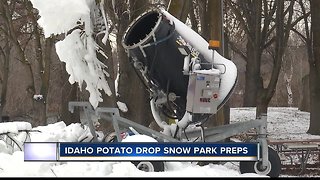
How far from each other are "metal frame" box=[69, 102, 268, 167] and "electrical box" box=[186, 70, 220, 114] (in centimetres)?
63

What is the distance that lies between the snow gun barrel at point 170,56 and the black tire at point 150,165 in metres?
1.54

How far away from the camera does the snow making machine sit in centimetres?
888

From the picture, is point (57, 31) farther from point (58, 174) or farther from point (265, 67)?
point (265, 67)

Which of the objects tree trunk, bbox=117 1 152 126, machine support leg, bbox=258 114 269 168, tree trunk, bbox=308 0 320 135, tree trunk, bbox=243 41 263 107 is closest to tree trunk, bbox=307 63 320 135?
tree trunk, bbox=308 0 320 135

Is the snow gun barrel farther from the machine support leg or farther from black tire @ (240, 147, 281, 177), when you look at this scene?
Answer: black tire @ (240, 147, 281, 177)

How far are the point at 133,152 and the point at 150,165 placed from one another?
772 mm

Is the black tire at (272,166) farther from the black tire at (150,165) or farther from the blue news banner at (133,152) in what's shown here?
the black tire at (150,165)

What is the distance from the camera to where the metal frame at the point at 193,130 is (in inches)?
348

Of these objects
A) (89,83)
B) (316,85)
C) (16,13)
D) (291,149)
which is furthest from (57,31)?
(16,13)

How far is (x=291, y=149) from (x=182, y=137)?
423 centimetres

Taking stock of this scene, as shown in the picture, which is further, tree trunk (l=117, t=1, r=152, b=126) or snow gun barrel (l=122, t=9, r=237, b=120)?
tree trunk (l=117, t=1, r=152, b=126)

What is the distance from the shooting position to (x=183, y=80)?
9375 mm

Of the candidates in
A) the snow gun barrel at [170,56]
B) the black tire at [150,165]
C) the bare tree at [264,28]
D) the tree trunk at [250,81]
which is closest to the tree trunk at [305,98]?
the tree trunk at [250,81]

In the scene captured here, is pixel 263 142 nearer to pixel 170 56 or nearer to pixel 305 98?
pixel 170 56
